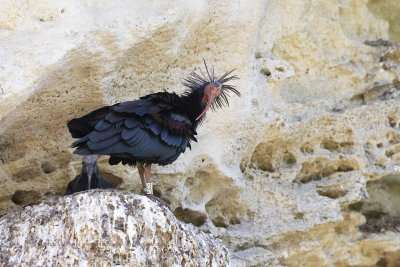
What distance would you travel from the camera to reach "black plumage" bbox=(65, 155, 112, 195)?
372 cm

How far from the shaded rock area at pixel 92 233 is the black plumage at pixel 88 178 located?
0.76 m

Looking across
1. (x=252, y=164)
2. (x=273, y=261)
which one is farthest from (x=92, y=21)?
(x=273, y=261)

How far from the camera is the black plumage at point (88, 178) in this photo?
372 centimetres

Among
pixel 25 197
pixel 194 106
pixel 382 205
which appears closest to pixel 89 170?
pixel 25 197

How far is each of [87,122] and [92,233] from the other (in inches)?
33.3

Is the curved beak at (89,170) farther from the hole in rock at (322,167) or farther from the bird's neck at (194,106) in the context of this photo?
the hole in rock at (322,167)

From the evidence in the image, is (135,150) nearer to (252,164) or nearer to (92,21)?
(92,21)

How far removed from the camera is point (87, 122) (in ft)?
11.3

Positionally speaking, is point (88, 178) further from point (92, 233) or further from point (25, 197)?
point (92, 233)

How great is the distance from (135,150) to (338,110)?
6.19ft

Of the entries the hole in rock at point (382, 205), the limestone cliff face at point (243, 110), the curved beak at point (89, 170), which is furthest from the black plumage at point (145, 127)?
the hole in rock at point (382, 205)

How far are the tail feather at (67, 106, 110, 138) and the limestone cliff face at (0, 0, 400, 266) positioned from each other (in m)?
0.30

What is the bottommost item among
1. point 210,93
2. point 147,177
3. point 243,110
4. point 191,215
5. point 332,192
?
point 191,215

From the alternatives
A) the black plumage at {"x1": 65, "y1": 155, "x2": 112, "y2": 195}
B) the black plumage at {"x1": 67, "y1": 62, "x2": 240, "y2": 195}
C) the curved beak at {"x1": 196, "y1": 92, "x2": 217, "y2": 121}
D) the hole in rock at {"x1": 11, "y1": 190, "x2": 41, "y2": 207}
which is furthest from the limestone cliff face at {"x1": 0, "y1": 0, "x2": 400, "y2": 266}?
the curved beak at {"x1": 196, "y1": 92, "x2": 217, "y2": 121}
